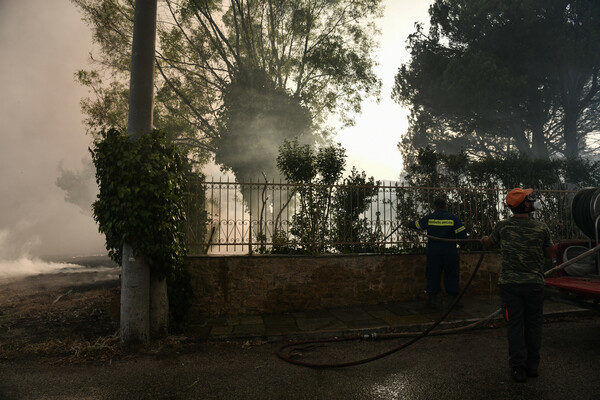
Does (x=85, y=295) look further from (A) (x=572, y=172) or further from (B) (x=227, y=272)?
(A) (x=572, y=172)

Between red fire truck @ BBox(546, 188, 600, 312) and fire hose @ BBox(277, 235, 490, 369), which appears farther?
red fire truck @ BBox(546, 188, 600, 312)

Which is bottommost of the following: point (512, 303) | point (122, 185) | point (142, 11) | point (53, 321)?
point (53, 321)

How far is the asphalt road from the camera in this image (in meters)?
3.25

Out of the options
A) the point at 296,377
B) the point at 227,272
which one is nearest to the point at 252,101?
the point at 227,272

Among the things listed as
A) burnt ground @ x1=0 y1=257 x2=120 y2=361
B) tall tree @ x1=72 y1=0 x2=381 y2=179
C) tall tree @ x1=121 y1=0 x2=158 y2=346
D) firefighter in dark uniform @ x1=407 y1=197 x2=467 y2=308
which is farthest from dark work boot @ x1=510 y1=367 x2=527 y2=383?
tall tree @ x1=72 y1=0 x2=381 y2=179

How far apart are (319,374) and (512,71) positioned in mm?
22511

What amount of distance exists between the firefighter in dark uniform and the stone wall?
935 mm

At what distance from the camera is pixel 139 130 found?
16.7 ft

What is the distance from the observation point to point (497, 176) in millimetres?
10680

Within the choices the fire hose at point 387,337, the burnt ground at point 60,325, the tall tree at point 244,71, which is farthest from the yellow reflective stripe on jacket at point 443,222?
the tall tree at point 244,71

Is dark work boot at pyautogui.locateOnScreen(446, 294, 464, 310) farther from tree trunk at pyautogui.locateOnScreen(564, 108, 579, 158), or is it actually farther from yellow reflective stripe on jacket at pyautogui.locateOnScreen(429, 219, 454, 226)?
tree trunk at pyautogui.locateOnScreen(564, 108, 579, 158)

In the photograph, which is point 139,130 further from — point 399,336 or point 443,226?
point 443,226

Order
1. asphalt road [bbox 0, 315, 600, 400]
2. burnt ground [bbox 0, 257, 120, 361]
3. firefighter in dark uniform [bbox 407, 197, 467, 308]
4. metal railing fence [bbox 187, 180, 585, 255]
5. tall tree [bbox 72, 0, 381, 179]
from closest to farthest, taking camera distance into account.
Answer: asphalt road [bbox 0, 315, 600, 400] → burnt ground [bbox 0, 257, 120, 361] → firefighter in dark uniform [bbox 407, 197, 467, 308] → metal railing fence [bbox 187, 180, 585, 255] → tall tree [bbox 72, 0, 381, 179]

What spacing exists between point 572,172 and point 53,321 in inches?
639
